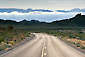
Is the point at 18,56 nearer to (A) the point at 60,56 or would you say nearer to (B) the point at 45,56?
(B) the point at 45,56

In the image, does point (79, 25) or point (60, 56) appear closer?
point (60, 56)

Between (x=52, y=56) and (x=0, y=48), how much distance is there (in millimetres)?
7972

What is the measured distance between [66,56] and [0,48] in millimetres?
9046

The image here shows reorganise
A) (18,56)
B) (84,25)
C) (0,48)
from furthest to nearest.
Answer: (84,25), (0,48), (18,56)

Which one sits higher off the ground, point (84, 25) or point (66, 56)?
point (66, 56)

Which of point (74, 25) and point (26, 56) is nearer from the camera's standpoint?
point (26, 56)

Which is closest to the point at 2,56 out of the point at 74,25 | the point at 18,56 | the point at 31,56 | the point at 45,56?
the point at 18,56

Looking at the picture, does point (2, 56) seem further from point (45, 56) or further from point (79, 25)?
point (79, 25)

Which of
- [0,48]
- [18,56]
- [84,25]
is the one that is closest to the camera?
[18,56]

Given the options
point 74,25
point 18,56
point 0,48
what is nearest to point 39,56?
point 18,56

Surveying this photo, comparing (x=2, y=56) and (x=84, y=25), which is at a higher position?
(x=2, y=56)

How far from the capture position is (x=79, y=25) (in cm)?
19662

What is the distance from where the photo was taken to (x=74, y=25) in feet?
648

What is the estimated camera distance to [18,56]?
13898mm
